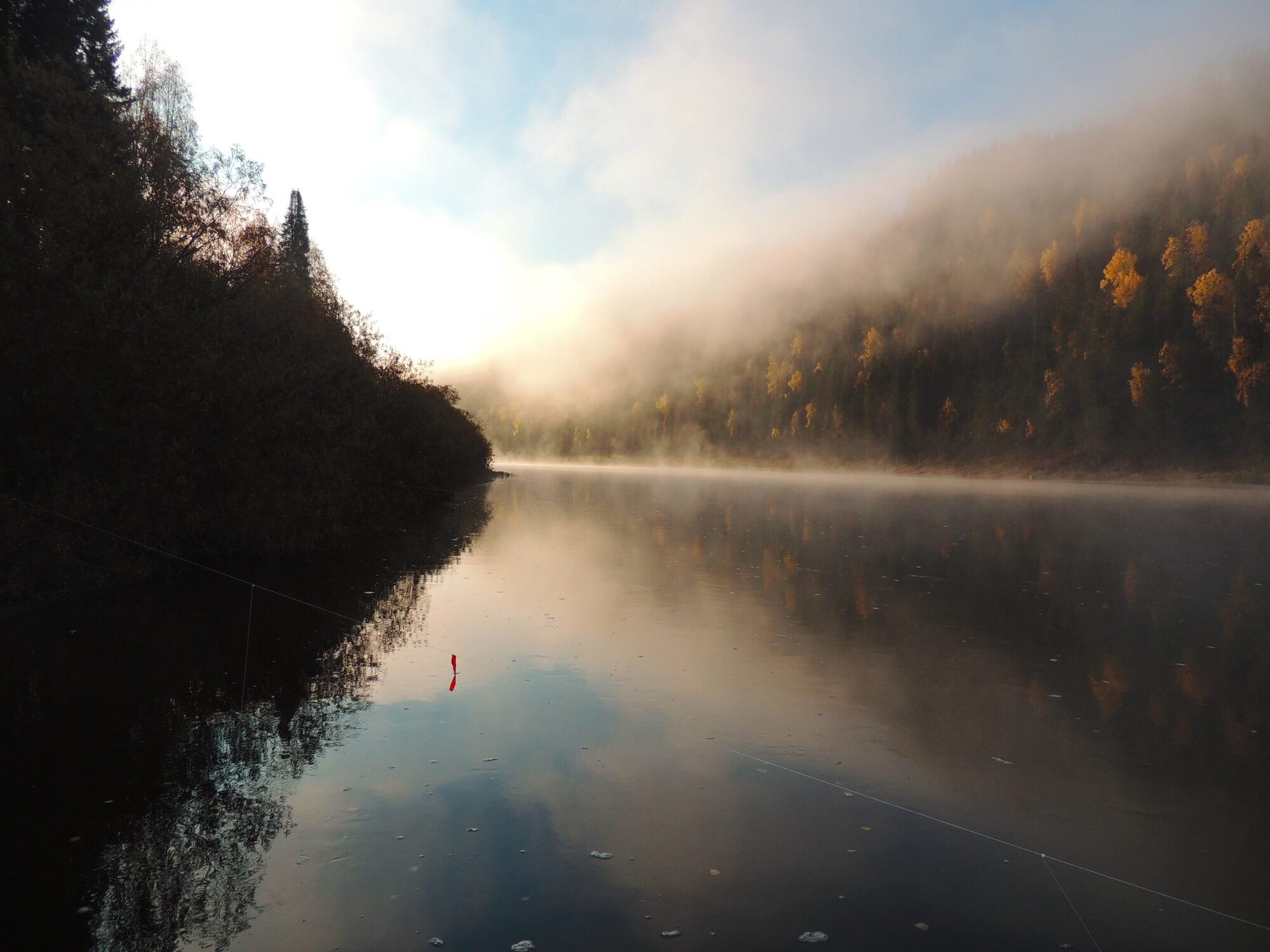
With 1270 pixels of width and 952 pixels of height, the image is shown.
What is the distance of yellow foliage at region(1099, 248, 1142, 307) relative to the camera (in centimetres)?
11806

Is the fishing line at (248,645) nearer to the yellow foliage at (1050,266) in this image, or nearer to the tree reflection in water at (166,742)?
the tree reflection in water at (166,742)

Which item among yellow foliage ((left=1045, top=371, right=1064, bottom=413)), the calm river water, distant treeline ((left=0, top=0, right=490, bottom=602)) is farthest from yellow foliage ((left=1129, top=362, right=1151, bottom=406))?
distant treeline ((left=0, top=0, right=490, bottom=602))

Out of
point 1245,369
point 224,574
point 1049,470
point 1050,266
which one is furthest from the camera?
point 1050,266

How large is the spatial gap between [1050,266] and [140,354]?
156791 mm

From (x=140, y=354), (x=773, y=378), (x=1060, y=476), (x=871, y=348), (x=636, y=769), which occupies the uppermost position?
(x=871, y=348)

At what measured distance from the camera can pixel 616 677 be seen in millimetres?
10344

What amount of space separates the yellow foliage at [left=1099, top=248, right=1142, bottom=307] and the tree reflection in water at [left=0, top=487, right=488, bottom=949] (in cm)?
13457

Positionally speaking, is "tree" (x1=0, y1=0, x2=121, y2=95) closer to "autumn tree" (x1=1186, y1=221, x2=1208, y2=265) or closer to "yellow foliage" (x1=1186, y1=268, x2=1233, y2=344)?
"yellow foliage" (x1=1186, y1=268, x2=1233, y2=344)

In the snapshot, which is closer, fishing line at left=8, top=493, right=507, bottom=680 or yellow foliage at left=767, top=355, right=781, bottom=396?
fishing line at left=8, top=493, right=507, bottom=680

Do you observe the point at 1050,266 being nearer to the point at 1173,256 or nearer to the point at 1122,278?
the point at 1122,278

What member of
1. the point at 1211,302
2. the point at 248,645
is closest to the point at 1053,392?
the point at 1211,302

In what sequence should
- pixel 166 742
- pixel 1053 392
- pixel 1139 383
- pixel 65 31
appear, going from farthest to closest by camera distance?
pixel 1053 392 < pixel 1139 383 < pixel 65 31 < pixel 166 742

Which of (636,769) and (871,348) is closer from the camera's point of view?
(636,769)

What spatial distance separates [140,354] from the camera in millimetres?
15109
